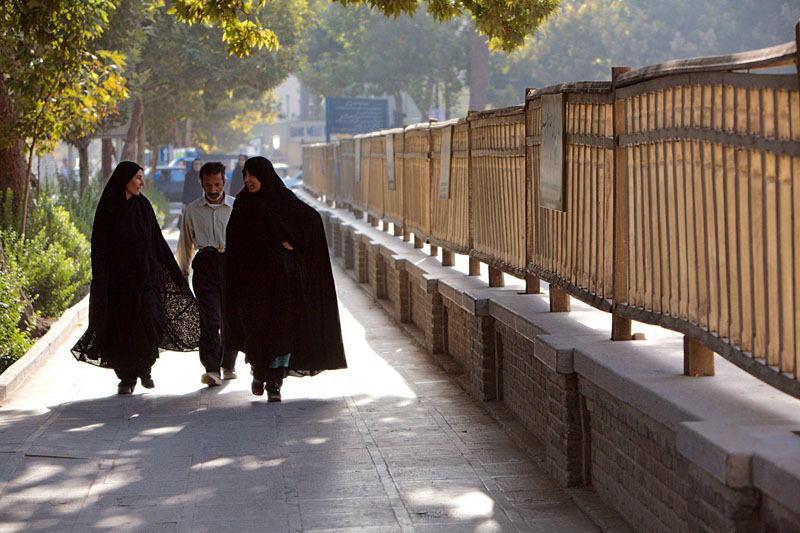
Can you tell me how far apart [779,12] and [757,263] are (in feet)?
158

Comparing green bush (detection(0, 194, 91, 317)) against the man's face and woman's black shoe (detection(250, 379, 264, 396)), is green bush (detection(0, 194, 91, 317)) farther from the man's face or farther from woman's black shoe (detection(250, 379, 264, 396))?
woman's black shoe (detection(250, 379, 264, 396))

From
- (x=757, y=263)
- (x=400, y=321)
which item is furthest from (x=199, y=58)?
(x=757, y=263)

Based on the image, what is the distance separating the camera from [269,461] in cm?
714

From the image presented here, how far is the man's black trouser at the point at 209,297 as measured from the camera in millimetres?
9867

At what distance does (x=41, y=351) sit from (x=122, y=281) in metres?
2.14

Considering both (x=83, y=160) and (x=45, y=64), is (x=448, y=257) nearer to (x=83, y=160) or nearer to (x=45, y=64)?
(x=45, y=64)

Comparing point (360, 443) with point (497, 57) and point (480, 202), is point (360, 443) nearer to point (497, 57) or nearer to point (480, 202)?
point (480, 202)

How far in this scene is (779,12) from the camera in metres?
49.7

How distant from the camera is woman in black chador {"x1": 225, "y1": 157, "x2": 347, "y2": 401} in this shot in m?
9.12

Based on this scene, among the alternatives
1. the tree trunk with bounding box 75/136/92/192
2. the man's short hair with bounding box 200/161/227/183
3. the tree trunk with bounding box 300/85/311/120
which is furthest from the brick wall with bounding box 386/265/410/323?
the tree trunk with bounding box 300/85/311/120

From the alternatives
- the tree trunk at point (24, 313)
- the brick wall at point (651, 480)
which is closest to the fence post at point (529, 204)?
the brick wall at point (651, 480)

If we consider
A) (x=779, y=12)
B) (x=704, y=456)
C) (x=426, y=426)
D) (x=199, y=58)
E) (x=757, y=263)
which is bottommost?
(x=426, y=426)

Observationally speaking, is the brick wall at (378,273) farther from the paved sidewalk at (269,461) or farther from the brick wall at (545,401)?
the brick wall at (545,401)

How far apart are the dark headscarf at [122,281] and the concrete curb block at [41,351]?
640 millimetres
